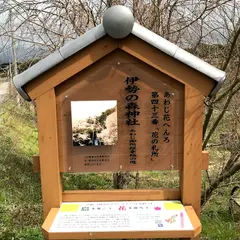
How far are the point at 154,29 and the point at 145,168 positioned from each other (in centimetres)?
260

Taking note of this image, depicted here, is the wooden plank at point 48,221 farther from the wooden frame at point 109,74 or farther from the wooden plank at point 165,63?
the wooden plank at point 165,63

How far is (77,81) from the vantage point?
2.76 meters

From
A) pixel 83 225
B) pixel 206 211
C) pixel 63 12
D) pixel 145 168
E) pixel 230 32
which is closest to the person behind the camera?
pixel 83 225

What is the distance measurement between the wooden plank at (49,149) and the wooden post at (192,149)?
1.03m

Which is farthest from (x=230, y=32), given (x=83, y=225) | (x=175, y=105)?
(x=83, y=225)

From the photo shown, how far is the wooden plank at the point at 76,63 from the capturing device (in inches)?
105

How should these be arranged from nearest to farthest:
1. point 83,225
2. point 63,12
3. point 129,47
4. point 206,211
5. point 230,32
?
point 83,225 → point 129,47 → point 230,32 → point 63,12 → point 206,211

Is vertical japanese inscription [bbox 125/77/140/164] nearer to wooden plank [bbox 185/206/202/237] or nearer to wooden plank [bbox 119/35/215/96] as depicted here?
wooden plank [bbox 119/35/215/96]

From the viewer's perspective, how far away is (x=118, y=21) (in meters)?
2.49

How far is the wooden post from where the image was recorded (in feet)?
9.02

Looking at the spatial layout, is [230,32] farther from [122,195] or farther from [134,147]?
[122,195]

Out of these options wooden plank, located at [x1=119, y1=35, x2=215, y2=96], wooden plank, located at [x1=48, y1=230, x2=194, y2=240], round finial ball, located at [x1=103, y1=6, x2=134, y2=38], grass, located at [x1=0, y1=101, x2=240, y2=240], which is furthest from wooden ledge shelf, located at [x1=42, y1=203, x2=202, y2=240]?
grass, located at [x1=0, y1=101, x2=240, y2=240]

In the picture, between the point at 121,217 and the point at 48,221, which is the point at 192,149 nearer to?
the point at 121,217

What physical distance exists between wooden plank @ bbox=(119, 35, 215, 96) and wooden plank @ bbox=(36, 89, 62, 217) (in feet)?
2.34
